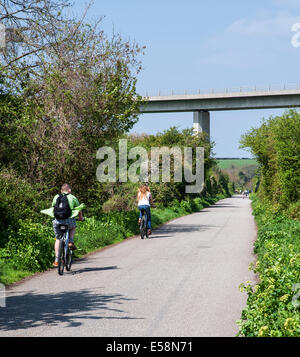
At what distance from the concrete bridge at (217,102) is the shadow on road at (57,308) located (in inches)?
1661

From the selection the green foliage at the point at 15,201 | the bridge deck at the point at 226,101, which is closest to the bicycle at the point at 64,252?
the green foliage at the point at 15,201

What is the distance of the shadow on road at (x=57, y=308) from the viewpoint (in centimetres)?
612

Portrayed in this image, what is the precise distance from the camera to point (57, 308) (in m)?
6.82

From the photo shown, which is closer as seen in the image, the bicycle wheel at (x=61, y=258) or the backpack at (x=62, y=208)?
the bicycle wheel at (x=61, y=258)

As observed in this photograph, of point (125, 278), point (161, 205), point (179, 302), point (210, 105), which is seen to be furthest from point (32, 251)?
point (210, 105)

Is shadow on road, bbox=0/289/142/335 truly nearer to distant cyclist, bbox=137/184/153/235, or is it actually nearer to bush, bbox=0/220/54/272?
bush, bbox=0/220/54/272

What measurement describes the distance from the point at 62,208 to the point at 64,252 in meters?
0.91

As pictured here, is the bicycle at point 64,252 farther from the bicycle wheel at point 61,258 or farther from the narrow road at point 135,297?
the narrow road at point 135,297

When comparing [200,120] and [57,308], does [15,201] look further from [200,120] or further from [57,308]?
[200,120]

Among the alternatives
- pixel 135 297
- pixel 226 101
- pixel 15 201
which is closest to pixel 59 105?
pixel 15 201

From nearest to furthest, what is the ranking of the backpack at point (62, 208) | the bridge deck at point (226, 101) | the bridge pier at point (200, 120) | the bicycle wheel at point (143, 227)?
1. the backpack at point (62, 208)
2. the bicycle wheel at point (143, 227)
3. the bridge deck at point (226, 101)
4. the bridge pier at point (200, 120)

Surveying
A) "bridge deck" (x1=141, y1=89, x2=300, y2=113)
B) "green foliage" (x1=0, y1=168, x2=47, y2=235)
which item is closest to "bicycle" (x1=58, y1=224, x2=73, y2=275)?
"green foliage" (x1=0, y1=168, x2=47, y2=235)
